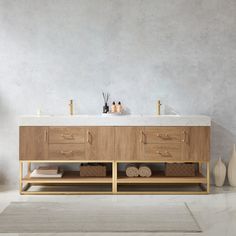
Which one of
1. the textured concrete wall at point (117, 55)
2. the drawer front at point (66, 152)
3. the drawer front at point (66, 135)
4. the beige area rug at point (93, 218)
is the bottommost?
the beige area rug at point (93, 218)

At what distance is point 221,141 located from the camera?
5.39 metres

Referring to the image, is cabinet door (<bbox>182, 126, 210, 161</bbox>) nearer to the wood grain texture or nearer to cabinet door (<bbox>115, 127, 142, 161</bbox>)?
the wood grain texture

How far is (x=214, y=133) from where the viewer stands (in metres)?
5.38

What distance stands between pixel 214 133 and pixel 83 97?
1529 mm

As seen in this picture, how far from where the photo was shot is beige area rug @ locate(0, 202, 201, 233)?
12.1 ft

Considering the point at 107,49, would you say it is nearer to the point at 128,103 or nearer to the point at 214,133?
the point at 128,103

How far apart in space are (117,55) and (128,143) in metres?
1.05

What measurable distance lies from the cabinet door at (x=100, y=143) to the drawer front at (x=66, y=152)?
2.8 inches

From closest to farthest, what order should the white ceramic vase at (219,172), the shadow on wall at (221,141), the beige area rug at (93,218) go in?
the beige area rug at (93,218)
the white ceramic vase at (219,172)
the shadow on wall at (221,141)

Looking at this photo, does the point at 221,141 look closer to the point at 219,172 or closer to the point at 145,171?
the point at 219,172

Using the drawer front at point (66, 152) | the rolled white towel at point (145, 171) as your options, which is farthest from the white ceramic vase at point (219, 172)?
the drawer front at point (66, 152)

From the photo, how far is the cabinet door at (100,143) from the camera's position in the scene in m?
4.85

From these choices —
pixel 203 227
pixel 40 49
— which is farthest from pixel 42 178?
pixel 203 227

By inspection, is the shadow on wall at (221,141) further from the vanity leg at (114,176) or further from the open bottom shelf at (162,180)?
the vanity leg at (114,176)
